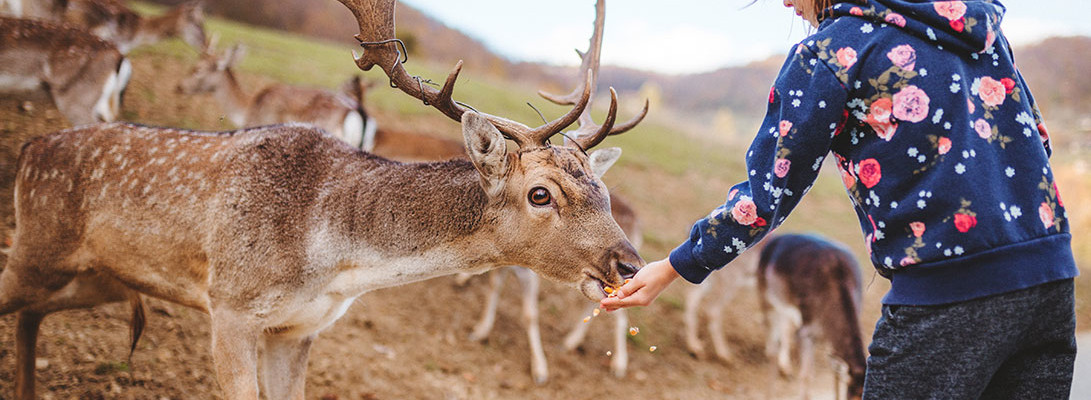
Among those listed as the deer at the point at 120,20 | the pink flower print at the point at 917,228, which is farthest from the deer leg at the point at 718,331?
the deer at the point at 120,20

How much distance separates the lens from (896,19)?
1.80m

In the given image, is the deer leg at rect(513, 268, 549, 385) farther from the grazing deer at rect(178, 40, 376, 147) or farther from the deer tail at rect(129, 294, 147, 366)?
the deer tail at rect(129, 294, 147, 366)

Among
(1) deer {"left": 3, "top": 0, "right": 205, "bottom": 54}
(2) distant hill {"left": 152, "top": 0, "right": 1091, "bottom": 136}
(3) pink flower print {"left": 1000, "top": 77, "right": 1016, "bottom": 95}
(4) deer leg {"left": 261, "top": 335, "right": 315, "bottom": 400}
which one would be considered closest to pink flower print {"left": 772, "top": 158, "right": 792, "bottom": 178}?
(3) pink flower print {"left": 1000, "top": 77, "right": 1016, "bottom": 95}

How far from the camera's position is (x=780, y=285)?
22.1 ft

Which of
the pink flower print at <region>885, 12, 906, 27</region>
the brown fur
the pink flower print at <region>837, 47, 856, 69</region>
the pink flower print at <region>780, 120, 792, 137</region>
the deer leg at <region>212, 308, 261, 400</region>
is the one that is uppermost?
the pink flower print at <region>885, 12, 906, 27</region>

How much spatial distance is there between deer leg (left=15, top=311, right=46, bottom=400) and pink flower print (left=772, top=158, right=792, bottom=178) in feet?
11.2

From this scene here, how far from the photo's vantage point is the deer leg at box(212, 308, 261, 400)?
2752 mm

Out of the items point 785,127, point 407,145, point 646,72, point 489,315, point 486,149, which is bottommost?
point 646,72

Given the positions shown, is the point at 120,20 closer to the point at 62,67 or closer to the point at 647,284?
the point at 62,67

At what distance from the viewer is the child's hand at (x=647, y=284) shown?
2.14 metres

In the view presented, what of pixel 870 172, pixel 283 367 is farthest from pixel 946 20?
pixel 283 367

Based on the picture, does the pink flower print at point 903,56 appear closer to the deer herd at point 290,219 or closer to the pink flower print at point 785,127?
the pink flower print at point 785,127

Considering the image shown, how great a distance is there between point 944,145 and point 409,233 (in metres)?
1.88

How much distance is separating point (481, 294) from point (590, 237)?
15.8ft
